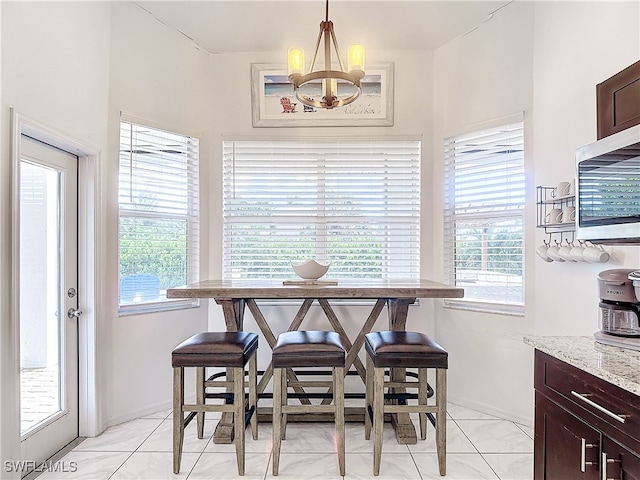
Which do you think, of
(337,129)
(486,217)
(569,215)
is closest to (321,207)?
(337,129)

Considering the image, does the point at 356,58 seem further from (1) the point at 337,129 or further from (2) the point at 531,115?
(2) the point at 531,115

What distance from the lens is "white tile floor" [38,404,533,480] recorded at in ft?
7.55

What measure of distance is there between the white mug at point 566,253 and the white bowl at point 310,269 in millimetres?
1505

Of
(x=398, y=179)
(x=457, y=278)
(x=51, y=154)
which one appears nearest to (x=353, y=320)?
(x=457, y=278)

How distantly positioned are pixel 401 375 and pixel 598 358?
1.48 meters

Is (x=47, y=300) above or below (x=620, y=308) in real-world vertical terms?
below

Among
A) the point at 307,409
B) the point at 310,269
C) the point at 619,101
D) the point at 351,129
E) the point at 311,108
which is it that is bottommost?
the point at 307,409

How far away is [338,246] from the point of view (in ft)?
11.6

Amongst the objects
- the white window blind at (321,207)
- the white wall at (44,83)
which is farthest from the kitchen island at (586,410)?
the white wall at (44,83)

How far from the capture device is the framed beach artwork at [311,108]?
343 cm

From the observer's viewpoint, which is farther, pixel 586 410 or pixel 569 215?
pixel 569 215

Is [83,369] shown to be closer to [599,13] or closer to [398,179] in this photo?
[398,179]

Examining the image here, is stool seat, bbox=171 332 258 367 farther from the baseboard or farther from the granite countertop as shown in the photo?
the baseboard

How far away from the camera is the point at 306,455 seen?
2.50 m
